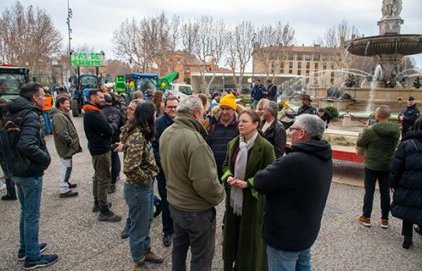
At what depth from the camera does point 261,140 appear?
120 inches

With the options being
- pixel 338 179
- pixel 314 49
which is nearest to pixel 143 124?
pixel 338 179

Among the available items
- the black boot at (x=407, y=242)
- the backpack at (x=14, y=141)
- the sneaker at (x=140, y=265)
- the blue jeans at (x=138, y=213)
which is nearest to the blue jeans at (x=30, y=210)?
the backpack at (x=14, y=141)

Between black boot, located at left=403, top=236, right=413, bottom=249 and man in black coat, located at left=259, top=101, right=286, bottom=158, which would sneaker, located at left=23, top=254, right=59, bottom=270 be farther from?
black boot, located at left=403, top=236, right=413, bottom=249

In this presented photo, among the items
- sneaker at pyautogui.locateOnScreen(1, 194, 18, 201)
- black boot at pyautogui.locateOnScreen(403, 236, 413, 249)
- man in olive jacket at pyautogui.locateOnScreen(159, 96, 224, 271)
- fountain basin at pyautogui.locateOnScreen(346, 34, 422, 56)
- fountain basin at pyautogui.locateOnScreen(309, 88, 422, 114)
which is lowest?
sneaker at pyautogui.locateOnScreen(1, 194, 18, 201)

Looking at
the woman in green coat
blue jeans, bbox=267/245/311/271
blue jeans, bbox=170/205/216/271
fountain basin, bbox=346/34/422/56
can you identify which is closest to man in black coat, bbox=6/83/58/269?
blue jeans, bbox=170/205/216/271

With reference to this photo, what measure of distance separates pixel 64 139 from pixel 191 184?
412cm

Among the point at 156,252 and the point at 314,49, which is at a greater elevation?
the point at 314,49

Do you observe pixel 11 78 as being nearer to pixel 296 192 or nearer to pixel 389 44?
pixel 296 192

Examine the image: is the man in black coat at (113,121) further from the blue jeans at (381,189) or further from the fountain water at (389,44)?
the fountain water at (389,44)

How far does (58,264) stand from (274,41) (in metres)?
45.2

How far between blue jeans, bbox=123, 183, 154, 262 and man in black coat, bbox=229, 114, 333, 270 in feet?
Answer: 5.15

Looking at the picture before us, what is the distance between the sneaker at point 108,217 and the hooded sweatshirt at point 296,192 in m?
3.06

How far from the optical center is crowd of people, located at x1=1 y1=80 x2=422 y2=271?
2320mm

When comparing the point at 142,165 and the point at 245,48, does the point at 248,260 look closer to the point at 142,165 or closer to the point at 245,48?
the point at 142,165
